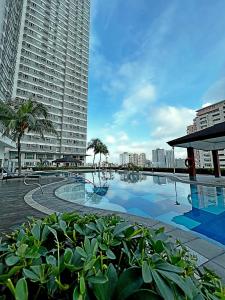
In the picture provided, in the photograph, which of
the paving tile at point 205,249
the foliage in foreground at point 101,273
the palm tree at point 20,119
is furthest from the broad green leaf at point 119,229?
the palm tree at point 20,119

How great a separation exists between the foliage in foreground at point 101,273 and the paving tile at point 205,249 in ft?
8.29

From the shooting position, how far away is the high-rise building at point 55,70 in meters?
56.6

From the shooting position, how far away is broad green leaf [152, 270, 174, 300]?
0.69 meters

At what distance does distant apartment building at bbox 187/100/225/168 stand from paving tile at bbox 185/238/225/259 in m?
105

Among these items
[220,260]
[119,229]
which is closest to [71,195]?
[220,260]

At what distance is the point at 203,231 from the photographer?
576cm

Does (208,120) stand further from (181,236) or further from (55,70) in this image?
(181,236)

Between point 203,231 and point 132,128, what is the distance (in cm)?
3355

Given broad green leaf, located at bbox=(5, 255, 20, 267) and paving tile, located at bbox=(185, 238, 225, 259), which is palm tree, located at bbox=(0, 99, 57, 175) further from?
broad green leaf, located at bbox=(5, 255, 20, 267)

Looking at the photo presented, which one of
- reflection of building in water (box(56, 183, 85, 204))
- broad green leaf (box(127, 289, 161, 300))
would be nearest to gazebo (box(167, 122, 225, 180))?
reflection of building in water (box(56, 183, 85, 204))

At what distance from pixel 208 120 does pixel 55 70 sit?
87.6 m

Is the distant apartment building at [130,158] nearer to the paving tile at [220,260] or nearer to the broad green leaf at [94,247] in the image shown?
the paving tile at [220,260]

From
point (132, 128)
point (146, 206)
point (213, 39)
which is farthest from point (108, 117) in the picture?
point (146, 206)

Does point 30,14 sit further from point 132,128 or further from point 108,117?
point 132,128
